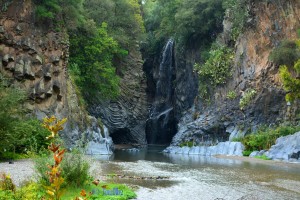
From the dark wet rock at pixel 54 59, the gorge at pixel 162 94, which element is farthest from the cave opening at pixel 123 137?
the dark wet rock at pixel 54 59

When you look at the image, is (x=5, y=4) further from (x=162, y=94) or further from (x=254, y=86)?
(x=162, y=94)

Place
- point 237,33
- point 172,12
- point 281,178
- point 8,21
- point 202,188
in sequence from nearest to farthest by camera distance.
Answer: point 202,188 → point 281,178 → point 8,21 → point 237,33 → point 172,12

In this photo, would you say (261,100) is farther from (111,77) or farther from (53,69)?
(53,69)

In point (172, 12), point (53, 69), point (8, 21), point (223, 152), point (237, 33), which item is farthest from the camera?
point (172, 12)

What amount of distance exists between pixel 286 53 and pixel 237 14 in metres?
8.26

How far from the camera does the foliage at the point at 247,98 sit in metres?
31.2

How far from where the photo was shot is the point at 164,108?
4556 centimetres

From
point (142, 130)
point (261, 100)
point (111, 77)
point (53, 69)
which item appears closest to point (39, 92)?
point (53, 69)

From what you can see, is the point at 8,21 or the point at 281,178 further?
the point at 8,21

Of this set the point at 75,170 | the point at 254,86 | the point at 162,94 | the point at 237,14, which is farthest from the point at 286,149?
the point at 162,94

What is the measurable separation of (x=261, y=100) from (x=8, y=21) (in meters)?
19.3

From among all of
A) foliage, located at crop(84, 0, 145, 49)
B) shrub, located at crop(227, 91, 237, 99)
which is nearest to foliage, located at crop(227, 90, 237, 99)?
shrub, located at crop(227, 91, 237, 99)

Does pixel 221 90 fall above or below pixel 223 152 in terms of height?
above

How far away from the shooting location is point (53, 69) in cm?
2728
